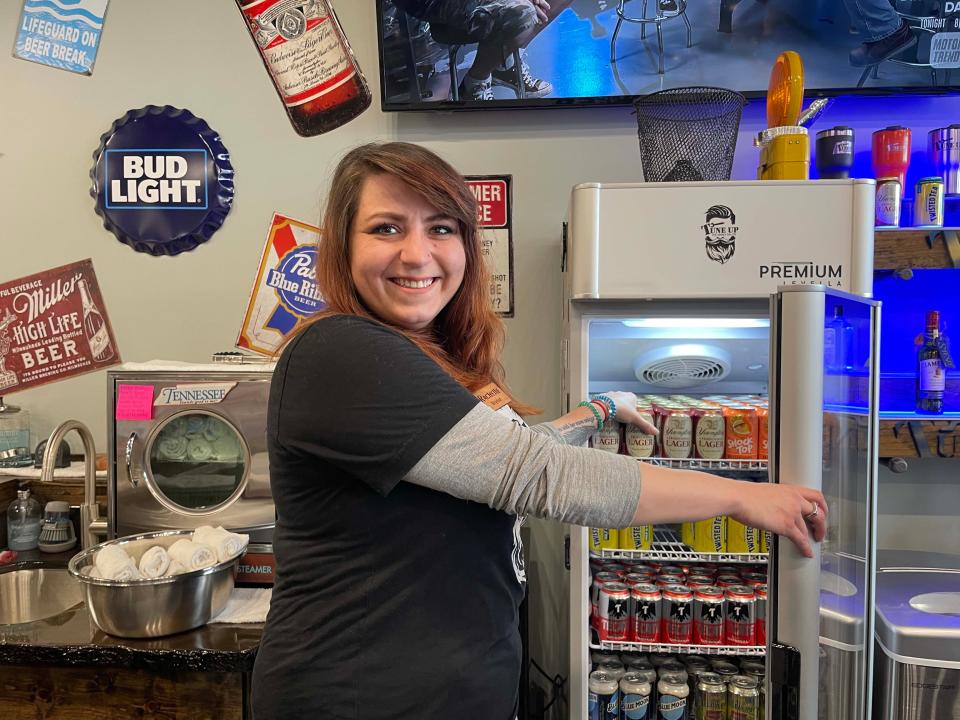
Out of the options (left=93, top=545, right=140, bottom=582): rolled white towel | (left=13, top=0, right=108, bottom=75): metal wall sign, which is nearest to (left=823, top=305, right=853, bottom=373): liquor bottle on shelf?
(left=93, top=545, right=140, bottom=582): rolled white towel

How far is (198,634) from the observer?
1.70 m

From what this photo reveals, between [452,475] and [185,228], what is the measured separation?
2.28m

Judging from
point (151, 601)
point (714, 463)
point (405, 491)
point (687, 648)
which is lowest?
point (687, 648)

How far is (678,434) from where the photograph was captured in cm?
201

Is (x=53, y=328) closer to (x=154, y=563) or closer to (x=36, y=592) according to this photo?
(x=36, y=592)

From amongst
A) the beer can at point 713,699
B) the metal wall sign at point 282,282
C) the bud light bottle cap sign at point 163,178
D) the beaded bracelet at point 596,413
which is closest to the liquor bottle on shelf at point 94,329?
the bud light bottle cap sign at point 163,178

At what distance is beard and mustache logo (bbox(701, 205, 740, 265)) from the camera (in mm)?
1810

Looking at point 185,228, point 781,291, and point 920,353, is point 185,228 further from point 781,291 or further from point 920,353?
point 920,353

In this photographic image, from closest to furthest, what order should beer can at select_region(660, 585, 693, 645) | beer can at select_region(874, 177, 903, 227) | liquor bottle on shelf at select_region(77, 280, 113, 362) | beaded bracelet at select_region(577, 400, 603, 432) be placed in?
beaded bracelet at select_region(577, 400, 603, 432) → beer can at select_region(660, 585, 693, 645) → beer can at select_region(874, 177, 903, 227) → liquor bottle on shelf at select_region(77, 280, 113, 362)

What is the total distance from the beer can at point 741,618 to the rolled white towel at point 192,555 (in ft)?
5.03

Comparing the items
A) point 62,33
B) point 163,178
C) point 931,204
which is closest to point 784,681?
point 931,204

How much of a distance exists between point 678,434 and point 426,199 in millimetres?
1224

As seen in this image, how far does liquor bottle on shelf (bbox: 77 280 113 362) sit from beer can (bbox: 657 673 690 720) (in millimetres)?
2528

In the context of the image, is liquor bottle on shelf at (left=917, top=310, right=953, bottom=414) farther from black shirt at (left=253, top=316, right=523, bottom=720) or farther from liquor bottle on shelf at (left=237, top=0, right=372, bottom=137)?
liquor bottle on shelf at (left=237, top=0, right=372, bottom=137)
